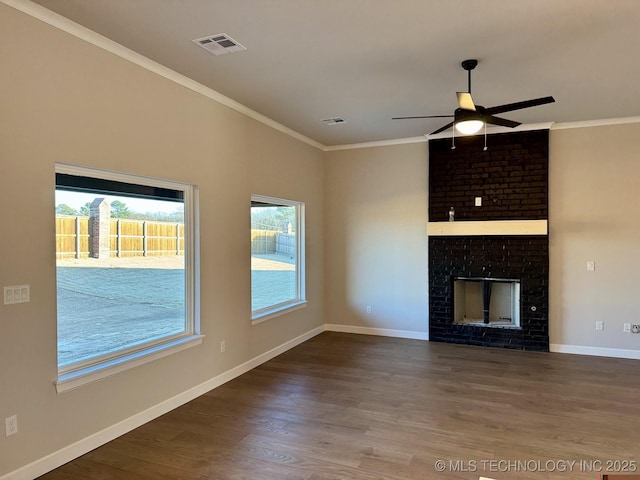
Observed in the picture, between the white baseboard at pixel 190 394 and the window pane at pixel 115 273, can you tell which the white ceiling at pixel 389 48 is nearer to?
the window pane at pixel 115 273

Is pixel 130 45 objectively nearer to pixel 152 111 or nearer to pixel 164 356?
pixel 152 111

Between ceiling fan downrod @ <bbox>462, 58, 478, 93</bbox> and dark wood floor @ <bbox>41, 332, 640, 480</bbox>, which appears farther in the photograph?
ceiling fan downrod @ <bbox>462, 58, 478, 93</bbox>

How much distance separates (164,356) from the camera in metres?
3.48

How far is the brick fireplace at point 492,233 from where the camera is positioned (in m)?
5.32

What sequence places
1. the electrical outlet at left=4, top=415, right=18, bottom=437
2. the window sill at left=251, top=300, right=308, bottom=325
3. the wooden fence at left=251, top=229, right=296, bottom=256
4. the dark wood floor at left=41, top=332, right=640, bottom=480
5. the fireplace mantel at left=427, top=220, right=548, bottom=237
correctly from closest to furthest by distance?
1. the electrical outlet at left=4, top=415, right=18, bottom=437
2. the dark wood floor at left=41, top=332, right=640, bottom=480
3. the window sill at left=251, top=300, right=308, bottom=325
4. the wooden fence at left=251, top=229, right=296, bottom=256
5. the fireplace mantel at left=427, top=220, right=548, bottom=237

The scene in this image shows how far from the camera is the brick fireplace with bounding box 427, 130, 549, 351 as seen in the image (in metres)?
5.32

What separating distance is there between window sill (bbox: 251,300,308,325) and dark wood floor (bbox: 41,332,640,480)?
520 millimetres

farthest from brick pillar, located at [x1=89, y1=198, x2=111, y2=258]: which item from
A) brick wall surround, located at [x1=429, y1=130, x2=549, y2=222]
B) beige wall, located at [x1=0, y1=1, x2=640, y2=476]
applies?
brick wall surround, located at [x1=429, y1=130, x2=549, y2=222]

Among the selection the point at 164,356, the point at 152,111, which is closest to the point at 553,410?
the point at 164,356

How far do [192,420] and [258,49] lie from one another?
2.89 m

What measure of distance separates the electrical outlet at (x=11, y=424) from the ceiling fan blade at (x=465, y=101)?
135 inches

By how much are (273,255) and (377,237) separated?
1729 mm

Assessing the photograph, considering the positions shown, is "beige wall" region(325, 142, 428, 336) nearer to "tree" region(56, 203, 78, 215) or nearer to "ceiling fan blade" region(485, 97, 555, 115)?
"ceiling fan blade" region(485, 97, 555, 115)

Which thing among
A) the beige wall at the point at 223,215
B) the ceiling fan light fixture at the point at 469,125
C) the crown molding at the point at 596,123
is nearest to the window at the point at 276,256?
the beige wall at the point at 223,215
